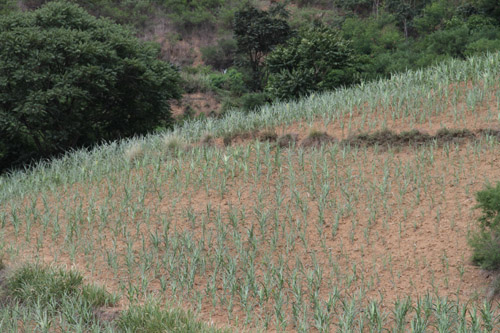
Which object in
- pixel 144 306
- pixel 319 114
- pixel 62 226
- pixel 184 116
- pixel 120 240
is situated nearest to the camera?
pixel 144 306

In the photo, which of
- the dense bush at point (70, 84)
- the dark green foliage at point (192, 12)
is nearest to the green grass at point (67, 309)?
the dense bush at point (70, 84)

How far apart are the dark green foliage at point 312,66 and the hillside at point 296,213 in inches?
219

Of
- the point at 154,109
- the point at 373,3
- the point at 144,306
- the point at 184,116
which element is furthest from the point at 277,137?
the point at 373,3

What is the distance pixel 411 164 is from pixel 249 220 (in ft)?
7.18

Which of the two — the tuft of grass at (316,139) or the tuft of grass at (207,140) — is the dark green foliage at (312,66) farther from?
the tuft of grass at (316,139)

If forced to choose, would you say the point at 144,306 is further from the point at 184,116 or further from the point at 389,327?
the point at 184,116

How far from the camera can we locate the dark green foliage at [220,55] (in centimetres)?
3145

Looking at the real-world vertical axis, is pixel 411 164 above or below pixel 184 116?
above

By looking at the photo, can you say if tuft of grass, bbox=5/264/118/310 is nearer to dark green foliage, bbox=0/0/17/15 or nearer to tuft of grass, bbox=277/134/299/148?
tuft of grass, bbox=277/134/299/148

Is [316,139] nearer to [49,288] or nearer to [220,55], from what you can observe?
[49,288]

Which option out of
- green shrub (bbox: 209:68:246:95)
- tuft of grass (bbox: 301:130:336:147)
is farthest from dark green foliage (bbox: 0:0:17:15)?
tuft of grass (bbox: 301:130:336:147)

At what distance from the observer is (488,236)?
5047 millimetres

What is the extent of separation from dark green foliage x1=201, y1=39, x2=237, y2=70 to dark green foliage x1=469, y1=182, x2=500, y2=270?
88.4ft

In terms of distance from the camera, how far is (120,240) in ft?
21.4
